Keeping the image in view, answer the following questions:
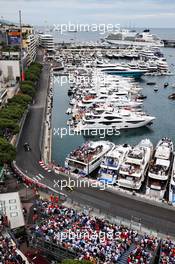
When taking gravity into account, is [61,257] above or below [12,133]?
below

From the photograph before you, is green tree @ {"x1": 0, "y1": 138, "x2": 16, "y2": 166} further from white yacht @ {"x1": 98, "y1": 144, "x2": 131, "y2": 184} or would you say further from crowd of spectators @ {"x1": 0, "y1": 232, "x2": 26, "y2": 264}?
crowd of spectators @ {"x1": 0, "y1": 232, "x2": 26, "y2": 264}

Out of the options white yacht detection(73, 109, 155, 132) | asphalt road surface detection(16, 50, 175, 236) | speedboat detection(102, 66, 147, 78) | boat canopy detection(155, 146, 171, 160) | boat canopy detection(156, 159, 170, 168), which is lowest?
asphalt road surface detection(16, 50, 175, 236)

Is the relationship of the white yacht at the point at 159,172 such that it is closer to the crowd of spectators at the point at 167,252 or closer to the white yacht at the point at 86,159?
the white yacht at the point at 86,159

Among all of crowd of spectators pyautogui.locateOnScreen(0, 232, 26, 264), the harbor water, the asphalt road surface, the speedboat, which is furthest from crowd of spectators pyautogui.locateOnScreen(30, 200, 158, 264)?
the speedboat

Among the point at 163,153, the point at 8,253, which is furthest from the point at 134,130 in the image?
the point at 8,253

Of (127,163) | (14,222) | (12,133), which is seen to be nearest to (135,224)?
(14,222)

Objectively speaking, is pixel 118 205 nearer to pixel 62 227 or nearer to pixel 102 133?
pixel 62 227

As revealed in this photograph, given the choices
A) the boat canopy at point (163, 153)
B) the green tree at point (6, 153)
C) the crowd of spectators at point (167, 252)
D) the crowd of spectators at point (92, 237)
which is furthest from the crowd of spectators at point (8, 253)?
the boat canopy at point (163, 153)
